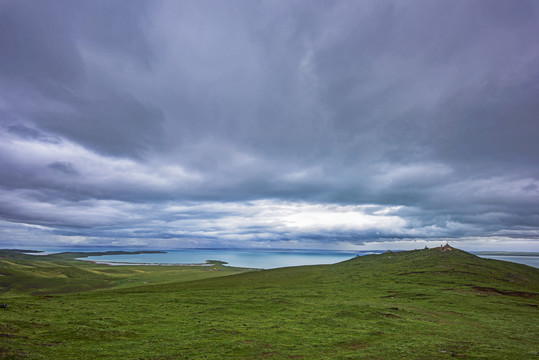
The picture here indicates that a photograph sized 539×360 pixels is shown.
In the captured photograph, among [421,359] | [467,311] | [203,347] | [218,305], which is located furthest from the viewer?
[218,305]

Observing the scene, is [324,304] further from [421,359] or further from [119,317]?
[119,317]

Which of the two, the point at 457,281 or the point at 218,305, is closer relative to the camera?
the point at 218,305

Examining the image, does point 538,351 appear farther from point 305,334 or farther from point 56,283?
point 56,283

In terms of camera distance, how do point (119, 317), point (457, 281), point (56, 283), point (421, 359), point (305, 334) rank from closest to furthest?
1. point (421, 359)
2. point (305, 334)
3. point (119, 317)
4. point (457, 281)
5. point (56, 283)

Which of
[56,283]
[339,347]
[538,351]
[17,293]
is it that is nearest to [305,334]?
[339,347]

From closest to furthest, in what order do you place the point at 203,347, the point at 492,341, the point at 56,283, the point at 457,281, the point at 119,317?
the point at 203,347, the point at 492,341, the point at 119,317, the point at 457,281, the point at 56,283

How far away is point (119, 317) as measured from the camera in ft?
142

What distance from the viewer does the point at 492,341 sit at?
34.2 metres

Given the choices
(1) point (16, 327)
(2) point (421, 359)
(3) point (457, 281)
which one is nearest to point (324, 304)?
(2) point (421, 359)

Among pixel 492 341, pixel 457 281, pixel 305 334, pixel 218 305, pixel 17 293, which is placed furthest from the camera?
pixel 17 293

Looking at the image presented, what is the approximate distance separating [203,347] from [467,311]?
56.6m

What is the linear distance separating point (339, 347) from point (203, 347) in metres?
16.0

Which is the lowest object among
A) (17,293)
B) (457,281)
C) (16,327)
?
(17,293)

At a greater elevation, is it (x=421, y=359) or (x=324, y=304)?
(x=421, y=359)
